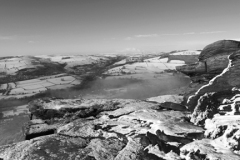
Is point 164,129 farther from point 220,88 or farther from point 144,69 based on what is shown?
point 144,69

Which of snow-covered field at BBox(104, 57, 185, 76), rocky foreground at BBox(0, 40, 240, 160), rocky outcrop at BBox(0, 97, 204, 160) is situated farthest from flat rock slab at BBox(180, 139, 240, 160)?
snow-covered field at BBox(104, 57, 185, 76)

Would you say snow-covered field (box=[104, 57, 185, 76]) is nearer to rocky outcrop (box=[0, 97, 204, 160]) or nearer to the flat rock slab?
rocky outcrop (box=[0, 97, 204, 160])

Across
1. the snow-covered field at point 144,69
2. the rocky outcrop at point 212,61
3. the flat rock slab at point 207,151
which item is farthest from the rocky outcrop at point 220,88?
the snow-covered field at point 144,69

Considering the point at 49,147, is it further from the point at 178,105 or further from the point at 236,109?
the point at 236,109

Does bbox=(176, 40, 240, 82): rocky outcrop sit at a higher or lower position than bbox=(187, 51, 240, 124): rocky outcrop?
higher

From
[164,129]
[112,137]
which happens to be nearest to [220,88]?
[164,129]

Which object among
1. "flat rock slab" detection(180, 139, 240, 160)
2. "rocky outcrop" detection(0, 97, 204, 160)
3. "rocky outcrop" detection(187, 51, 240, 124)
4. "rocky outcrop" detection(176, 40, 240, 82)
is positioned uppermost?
"rocky outcrop" detection(176, 40, 240, 82)

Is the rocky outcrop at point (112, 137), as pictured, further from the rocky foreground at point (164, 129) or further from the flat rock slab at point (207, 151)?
the flat rock slab at point (207, 151)

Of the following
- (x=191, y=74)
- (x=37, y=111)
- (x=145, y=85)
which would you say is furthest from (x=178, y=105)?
(x=145, y=85)
